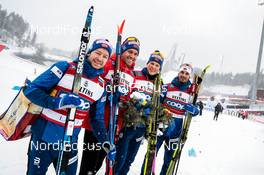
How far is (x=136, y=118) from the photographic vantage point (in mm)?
3795

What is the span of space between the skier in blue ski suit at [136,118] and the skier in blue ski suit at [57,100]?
A: 3.16 feet

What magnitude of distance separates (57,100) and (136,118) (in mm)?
1554

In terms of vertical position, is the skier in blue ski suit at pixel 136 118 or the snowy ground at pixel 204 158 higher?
the skier in blue ski suit at pixel 136 118

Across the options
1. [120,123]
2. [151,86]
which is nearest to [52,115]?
[120,123]

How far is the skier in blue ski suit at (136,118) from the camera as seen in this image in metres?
3.84

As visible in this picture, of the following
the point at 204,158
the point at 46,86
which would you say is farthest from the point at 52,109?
the point at 204,158

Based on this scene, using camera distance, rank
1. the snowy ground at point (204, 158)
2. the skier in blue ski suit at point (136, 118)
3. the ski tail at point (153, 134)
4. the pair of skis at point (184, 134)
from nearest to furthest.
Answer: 1. the skier in blue ski suit at point (136, 118)
2. the ski tail at point (153, 134)
3. the pair of skis at point (184, 134)
4. the snowy ground at point (204, 158)

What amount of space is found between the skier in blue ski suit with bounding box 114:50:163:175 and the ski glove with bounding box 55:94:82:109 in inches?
54.9

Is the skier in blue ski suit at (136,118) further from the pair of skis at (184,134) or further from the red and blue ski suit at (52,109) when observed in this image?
the red and blue ski suit at (52,109)

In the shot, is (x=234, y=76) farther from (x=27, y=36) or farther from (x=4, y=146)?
Answer: (x=4, y=146)

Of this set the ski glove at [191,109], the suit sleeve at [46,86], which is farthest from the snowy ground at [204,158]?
the suit sleeve at [46,86]

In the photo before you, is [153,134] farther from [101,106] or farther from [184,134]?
[101,106]

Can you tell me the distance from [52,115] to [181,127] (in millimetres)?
2831

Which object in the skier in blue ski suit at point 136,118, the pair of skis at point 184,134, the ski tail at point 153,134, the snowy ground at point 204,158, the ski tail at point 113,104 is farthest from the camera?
the snowy ground at point 204,158
